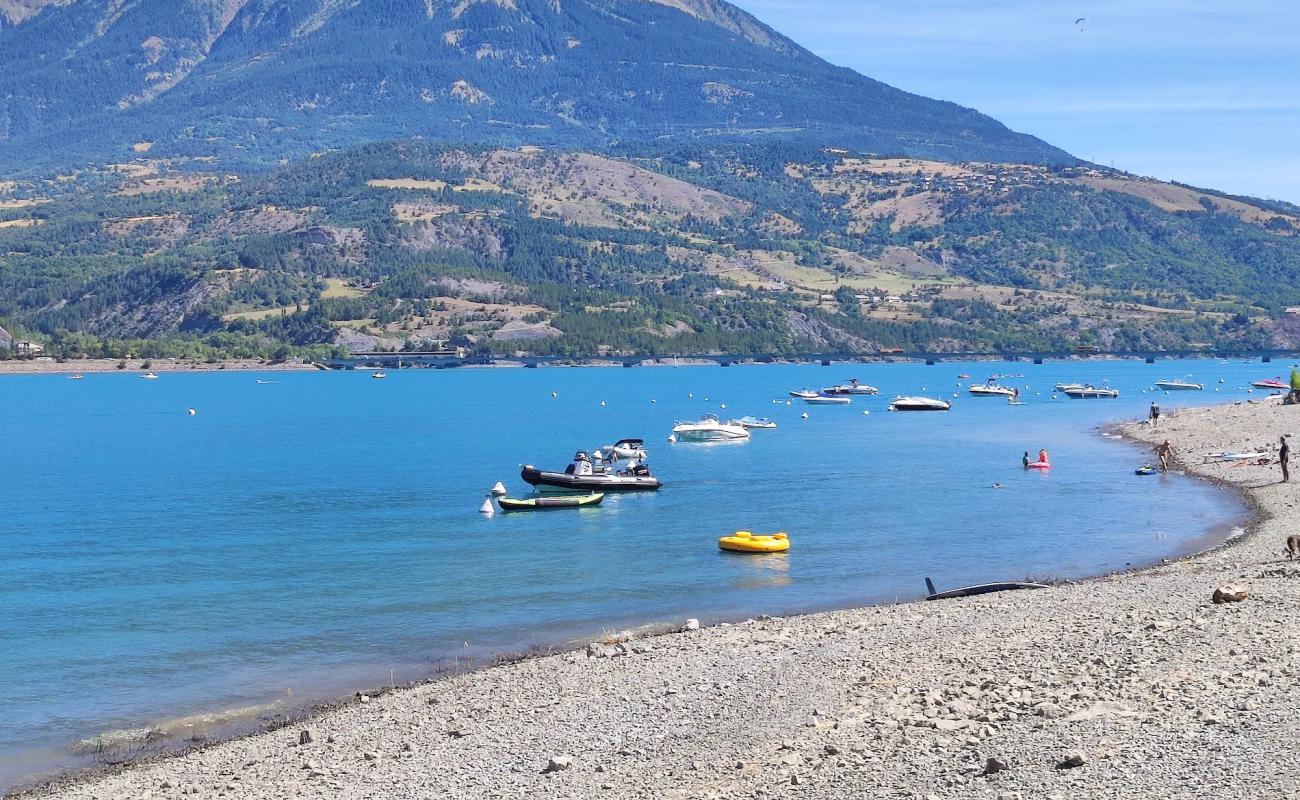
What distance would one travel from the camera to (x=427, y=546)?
53.2 meters

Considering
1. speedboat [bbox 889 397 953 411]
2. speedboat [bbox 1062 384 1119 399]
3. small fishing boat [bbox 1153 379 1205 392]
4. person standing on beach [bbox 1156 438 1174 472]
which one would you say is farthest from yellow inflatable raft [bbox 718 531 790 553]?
small fishing boat [bbox 1153 379 1205 392]

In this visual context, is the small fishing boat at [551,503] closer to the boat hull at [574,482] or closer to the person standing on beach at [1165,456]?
the boat hull at [574,482]

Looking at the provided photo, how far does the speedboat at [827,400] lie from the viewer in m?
167

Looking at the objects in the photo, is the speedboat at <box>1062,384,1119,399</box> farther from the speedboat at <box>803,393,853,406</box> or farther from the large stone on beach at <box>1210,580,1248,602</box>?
the large stone on beach at <box>1210,580,1248,602</box>

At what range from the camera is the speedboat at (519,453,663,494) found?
68938 mm

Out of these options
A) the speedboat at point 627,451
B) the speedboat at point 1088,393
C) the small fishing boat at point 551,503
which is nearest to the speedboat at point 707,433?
the speedboat at point 627,451

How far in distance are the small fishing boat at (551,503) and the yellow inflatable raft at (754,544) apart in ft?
49.8

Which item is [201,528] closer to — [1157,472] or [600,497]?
[600,497]

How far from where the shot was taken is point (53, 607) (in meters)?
41.4

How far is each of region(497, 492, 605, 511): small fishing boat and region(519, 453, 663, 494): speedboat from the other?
242 cm

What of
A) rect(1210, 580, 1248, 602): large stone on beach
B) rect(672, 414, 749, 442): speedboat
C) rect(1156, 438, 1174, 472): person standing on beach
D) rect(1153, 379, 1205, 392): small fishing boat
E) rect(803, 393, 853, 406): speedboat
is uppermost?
rect(1210, 580, 1248, 602): large stone on beach

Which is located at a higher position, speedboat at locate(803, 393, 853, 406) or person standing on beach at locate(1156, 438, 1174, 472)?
person standing on beach at locate(1156, 438, 1174, 472)

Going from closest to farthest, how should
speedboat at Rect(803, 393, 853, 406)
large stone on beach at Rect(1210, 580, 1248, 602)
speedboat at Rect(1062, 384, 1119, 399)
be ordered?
large stone on beach at Rect(1210, 580, 1248, 602) → speedboat at Rect(803, 393, 853, 406) → speedboat at Rect(1062, 384, 1119, 399)

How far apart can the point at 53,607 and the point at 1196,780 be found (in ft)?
106
